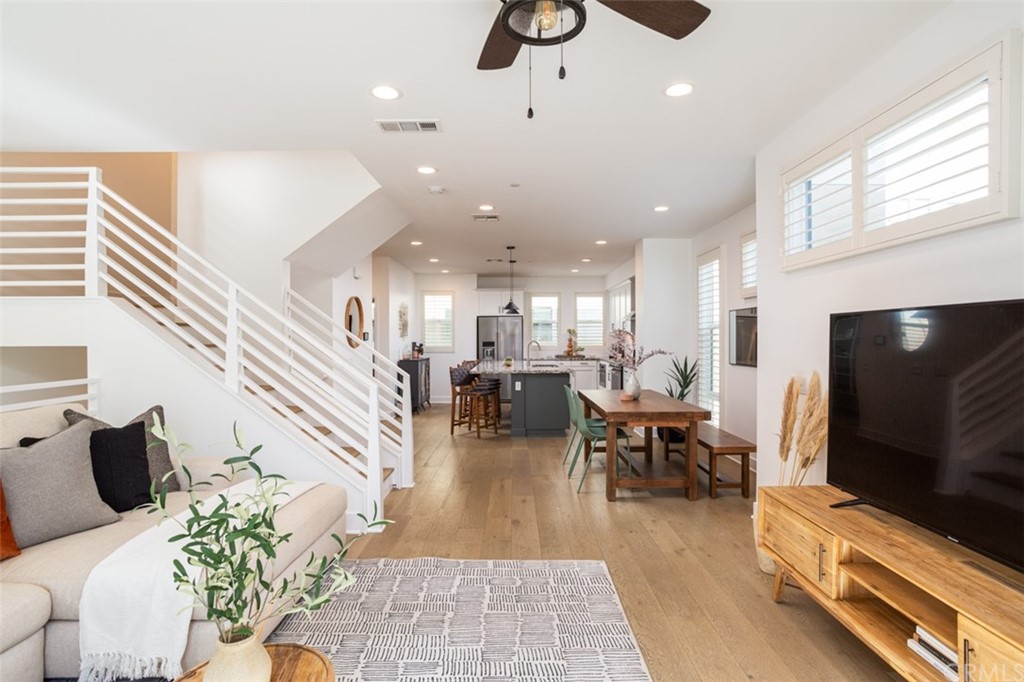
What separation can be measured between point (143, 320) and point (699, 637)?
3.93m

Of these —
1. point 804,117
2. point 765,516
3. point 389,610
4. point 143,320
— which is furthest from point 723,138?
point 143,320

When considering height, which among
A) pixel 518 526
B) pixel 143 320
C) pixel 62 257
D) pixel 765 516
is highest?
pixel 62 257

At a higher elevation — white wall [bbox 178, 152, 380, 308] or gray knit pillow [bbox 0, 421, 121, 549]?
white wall [bbox 178, 152, 380, 308]

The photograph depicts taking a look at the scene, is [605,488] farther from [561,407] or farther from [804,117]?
[804,117]

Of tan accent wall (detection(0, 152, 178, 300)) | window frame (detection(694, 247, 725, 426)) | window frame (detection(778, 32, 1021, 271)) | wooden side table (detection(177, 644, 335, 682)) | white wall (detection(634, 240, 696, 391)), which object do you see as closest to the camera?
wooden side table (detection(177, 644, 335, 682))

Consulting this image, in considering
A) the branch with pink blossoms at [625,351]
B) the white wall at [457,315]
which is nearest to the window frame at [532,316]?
the white wall at [457,315]

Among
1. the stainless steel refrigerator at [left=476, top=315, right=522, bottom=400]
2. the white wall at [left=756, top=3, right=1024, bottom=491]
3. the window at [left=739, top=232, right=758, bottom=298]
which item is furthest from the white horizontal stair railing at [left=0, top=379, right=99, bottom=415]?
the stainless steel refrigerator at [left=476, top=315, right=522, bottom=400]

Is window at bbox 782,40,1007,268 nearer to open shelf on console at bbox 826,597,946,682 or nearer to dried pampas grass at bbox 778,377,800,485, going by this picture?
dried pampas grass at bbox 778,377,800,485

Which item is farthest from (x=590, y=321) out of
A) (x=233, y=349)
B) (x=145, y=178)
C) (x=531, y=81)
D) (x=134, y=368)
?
(x=134, y=368)

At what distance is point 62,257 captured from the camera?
4.60 meters

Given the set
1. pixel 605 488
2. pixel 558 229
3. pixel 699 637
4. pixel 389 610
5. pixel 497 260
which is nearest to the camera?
pixel 699 637

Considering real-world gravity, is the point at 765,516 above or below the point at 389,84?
below

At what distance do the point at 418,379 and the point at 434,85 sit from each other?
683 centimetres

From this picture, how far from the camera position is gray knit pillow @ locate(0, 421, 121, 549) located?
2.07m
